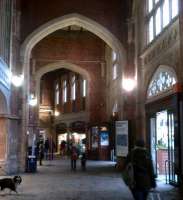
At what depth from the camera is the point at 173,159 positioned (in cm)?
1291

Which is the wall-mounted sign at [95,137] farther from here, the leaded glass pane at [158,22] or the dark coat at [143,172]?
the dark coat at [143,172]

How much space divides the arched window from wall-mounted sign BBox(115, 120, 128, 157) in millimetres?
2651

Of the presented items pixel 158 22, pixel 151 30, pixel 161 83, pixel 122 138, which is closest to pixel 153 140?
pixel 161 83

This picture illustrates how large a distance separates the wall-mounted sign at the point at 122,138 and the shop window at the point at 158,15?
3.93 meters

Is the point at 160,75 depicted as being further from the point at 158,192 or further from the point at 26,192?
the point at 26,192

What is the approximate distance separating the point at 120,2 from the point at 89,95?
11926 millimetres

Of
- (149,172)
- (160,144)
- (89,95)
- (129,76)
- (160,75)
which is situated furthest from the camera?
(89,95)

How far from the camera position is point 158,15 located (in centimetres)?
1534

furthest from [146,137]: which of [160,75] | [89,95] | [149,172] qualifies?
[89,95]

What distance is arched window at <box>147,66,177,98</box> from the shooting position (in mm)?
13250

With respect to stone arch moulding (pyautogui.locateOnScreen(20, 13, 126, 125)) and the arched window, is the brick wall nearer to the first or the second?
stone arch moulding (pyautogui.locateOnScreen(20, 13, 126, 125))

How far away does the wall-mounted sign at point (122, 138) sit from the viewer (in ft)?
60.1

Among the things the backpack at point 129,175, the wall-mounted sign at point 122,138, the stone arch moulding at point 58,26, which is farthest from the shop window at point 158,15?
the backpack at point 129,175

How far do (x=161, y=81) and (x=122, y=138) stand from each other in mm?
4811
